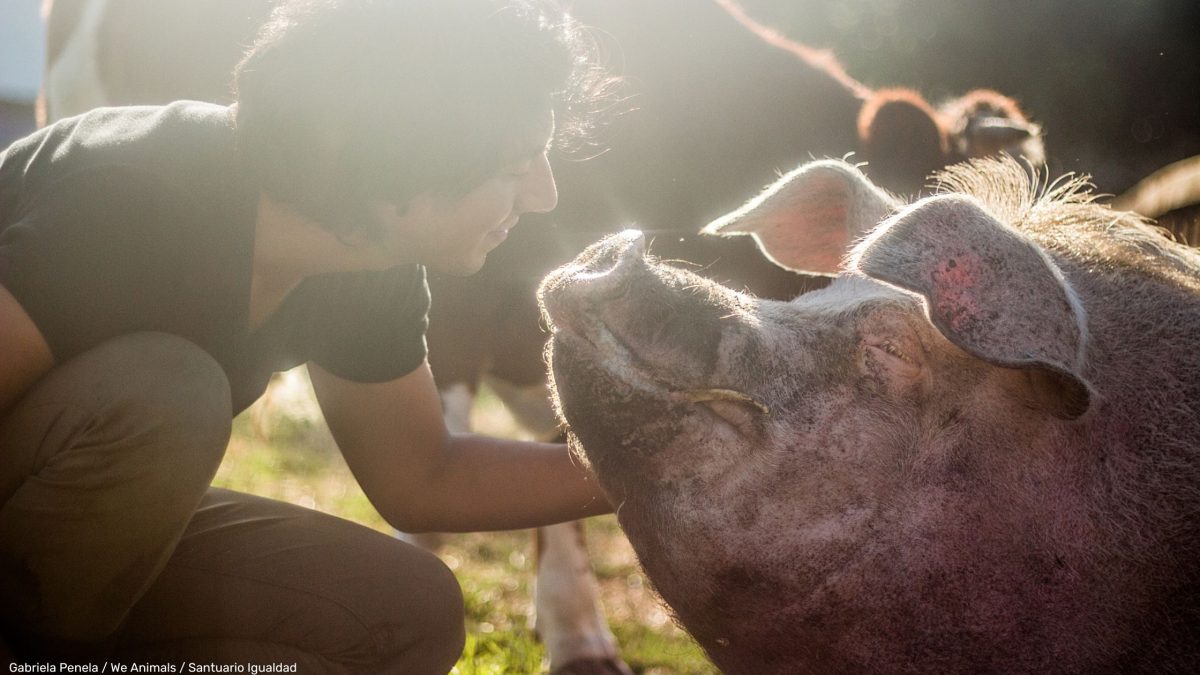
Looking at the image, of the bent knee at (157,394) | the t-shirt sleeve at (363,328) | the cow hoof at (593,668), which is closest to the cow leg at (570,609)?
the cow hoof at (593,668)

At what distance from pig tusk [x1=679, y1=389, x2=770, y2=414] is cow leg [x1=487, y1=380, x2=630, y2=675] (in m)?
2.08

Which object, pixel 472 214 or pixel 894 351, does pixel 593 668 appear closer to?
pixel 472 214

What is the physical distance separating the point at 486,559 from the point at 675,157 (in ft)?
6.83

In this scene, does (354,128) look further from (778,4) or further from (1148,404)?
(778,4)

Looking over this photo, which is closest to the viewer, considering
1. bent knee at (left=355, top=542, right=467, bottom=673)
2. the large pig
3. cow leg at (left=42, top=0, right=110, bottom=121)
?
the large pig

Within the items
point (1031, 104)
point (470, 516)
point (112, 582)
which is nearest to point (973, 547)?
point (470, 516)

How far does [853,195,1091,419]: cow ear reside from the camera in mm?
1727

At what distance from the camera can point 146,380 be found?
2.21m

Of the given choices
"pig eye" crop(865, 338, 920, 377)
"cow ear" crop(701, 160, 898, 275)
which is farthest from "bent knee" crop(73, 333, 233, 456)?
"pig eye" crop(865, 338, 920, 377)

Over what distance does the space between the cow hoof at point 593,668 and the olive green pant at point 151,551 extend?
1.19 metres

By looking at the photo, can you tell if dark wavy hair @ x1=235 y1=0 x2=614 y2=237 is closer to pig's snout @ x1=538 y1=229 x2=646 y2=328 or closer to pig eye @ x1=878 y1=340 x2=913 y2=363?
pig's snout @ x1=538 y1=229 x2=646 y2=328

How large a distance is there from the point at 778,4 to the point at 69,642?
683 centimetres

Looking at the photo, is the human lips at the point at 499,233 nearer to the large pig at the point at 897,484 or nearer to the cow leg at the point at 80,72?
the large pig at the point at 897,484

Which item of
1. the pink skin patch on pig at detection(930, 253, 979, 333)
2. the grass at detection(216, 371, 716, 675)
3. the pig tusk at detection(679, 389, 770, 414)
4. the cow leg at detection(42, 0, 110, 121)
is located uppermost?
the pink skin patch on pig at detection(930, 253, 979, 333)
